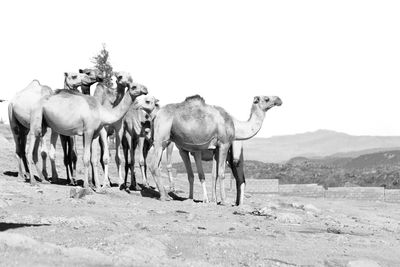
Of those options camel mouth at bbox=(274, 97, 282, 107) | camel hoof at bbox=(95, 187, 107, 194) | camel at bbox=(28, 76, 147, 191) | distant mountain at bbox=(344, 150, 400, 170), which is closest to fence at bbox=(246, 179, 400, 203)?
camel mouth at bbox=(274, 97, 282, 107)

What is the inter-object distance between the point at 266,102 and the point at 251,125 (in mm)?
871

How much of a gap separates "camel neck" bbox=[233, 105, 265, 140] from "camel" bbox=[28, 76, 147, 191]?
291cm

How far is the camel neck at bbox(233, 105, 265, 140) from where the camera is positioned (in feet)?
63.3

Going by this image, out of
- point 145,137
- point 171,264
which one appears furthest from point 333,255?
point 145,137

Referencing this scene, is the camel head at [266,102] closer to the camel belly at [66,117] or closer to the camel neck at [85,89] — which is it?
the camel neck at [85,89]

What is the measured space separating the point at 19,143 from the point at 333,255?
10.1 metres

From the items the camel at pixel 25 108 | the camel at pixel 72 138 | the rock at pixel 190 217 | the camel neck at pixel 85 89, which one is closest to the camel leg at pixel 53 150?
the camel at pixel 25 108

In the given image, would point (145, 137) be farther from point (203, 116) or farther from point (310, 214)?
point (310, 214)

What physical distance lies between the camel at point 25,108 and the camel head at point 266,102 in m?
4.79

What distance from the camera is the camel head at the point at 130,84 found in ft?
59.0

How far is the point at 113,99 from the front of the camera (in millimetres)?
19484

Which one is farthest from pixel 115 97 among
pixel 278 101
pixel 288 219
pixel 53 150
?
pixel 288 219

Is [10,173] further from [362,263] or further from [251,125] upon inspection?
[362,263]

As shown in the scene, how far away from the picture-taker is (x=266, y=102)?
19.8 meters
